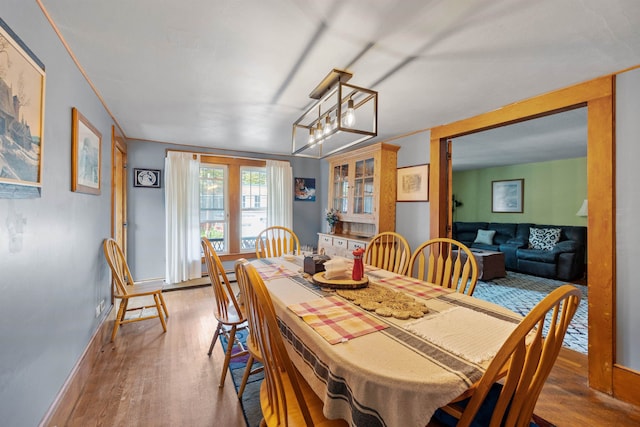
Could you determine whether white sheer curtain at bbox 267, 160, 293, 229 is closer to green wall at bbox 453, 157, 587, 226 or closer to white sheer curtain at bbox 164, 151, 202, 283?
white sheer curtain at bbox 164, 151, 202, 283

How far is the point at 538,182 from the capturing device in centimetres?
548

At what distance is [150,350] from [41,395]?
1045 mm

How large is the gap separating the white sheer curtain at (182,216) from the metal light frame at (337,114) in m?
1.73

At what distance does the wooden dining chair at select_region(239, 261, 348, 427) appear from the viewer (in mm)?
842

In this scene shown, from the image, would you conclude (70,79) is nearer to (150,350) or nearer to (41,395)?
(41,395)

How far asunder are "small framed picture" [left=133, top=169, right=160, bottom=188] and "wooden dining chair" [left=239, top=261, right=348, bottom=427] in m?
3.57

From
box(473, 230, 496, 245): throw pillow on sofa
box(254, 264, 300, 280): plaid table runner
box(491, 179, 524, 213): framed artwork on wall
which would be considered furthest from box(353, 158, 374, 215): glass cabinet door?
box(491, 179, 524, 213): framed artwork on wall

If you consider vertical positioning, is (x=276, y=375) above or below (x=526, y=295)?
above

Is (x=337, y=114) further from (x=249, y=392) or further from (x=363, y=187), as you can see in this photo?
(x=363, y=187)

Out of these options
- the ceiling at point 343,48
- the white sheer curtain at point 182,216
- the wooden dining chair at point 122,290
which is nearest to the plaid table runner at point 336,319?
Result: the ceiling at point 343,48

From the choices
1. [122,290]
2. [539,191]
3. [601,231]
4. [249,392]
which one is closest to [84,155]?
[122,290]

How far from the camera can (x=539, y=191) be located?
546cm

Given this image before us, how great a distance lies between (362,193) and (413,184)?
72 cm

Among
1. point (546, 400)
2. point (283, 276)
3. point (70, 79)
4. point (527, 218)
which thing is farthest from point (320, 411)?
point (527, 218)
